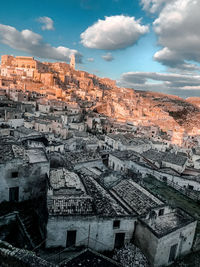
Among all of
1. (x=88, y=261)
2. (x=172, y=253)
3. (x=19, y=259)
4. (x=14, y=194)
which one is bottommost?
(x=172, y=253)

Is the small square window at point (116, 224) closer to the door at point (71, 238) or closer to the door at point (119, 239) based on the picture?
the door at point (119, 239)

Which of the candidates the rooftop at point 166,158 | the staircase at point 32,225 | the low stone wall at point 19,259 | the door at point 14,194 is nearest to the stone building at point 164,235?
the staircase at point 32,225

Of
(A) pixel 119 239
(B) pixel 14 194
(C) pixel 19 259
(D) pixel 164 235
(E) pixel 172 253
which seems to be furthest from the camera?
(B) pixel 14 194

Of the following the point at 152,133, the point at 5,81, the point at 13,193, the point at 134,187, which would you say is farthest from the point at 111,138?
the point at 5,81

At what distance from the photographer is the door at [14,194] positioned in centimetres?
1378

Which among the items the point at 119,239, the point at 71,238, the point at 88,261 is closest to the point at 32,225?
the point at 71,238

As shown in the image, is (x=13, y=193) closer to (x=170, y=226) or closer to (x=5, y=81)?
(x=170, y=226)

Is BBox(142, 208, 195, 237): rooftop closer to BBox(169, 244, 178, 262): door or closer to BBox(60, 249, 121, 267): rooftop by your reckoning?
BBox(169, 244, 178, 262): door

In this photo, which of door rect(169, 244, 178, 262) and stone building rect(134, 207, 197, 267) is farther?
door rect(169, 244, 178, 262)

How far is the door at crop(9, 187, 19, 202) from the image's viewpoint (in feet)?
45.2

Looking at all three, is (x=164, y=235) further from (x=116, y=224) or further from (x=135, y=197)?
(x=135, y=197)

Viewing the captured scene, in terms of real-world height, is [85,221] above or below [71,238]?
above

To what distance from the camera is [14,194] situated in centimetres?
1393

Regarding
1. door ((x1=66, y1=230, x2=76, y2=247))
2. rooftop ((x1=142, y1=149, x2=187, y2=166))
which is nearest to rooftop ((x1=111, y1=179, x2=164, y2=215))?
door ((x1=66, y1=230, x2=76, y2=247))
